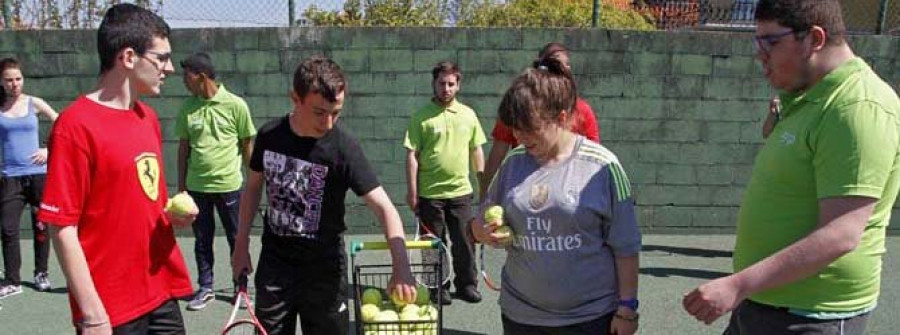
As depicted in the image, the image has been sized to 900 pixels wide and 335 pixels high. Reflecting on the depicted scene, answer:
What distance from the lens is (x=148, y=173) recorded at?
111 inches

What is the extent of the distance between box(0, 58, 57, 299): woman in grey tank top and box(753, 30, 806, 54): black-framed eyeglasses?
5281mm

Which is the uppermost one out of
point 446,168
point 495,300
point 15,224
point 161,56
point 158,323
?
point 161,56

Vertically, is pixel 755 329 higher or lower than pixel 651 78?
lower

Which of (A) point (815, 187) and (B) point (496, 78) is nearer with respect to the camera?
(A) point (815, 187)

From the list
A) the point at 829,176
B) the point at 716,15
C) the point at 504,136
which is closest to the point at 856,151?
the point at 829,176

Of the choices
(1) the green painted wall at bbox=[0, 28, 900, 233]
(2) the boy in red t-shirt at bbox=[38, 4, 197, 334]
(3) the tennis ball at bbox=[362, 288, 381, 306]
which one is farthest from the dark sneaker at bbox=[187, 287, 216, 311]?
(3) the tennis ball at bbox=[362, 288, 381, 306]

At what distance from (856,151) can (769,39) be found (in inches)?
17.1

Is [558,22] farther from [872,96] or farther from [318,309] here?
[872,96]

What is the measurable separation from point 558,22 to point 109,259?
5722 mm

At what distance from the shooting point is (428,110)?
5523 mm

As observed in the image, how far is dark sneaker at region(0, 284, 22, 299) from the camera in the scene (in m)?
5.50

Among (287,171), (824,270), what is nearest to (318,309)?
(287,171)

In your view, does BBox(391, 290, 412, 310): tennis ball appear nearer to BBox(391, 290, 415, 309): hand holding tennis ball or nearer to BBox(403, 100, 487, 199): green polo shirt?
BBox(391, 290, 415, 309): hand holding tennis ball

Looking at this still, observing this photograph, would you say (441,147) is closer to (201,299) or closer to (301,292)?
(201,299)
